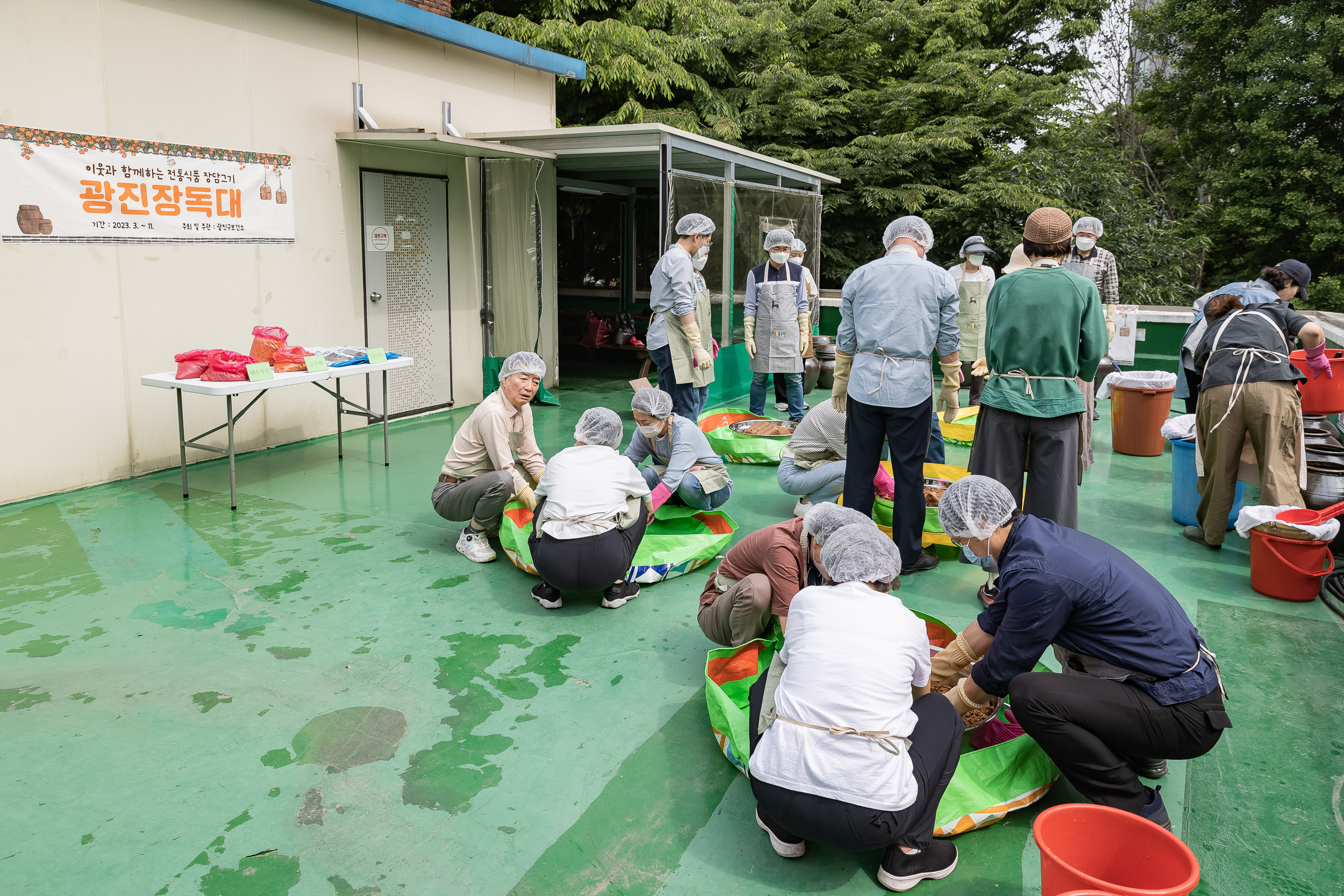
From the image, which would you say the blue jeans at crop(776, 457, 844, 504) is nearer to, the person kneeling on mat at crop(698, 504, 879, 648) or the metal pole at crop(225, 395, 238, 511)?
the person kneeling on mat at crop(698, 504, 879, 648)

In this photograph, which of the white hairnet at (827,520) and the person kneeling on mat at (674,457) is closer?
the white hairnet at (827,520)

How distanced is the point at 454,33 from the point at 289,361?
4.03m

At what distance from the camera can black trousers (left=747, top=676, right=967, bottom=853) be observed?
2.40 metres

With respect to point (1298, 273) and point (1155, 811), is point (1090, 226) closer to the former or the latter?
point (1298, 273)

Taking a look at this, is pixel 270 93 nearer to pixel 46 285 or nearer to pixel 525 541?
pixel 46 285

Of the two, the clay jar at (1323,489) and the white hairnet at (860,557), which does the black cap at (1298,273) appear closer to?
the clay jar at (1323,489)

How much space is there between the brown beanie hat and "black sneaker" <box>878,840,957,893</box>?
2731mm

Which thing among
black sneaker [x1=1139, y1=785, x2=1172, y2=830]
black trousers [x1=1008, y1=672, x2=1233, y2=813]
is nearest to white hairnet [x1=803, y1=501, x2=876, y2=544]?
black trousers [x1=1008, y1=672, x2=1233, y2=813]

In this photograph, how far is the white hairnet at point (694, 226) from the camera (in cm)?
651

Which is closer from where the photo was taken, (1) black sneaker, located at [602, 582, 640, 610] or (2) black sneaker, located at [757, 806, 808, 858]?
(2) black sneaker, located at [757, 806, 808, 858]

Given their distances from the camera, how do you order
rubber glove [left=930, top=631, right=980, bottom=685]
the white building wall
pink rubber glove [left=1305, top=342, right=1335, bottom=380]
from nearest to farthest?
rubber glove [left=930, top=631, right=980, bottom=685] < the white building wall < pink rubber glove [left=1305, top=342, right=1335, bottom=380]

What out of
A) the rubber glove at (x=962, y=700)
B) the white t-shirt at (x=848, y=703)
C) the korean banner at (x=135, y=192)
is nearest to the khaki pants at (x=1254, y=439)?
the rubber glove at (x=962, y=700)

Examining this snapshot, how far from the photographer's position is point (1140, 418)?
759 cm

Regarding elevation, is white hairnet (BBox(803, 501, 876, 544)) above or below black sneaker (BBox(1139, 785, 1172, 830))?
above
